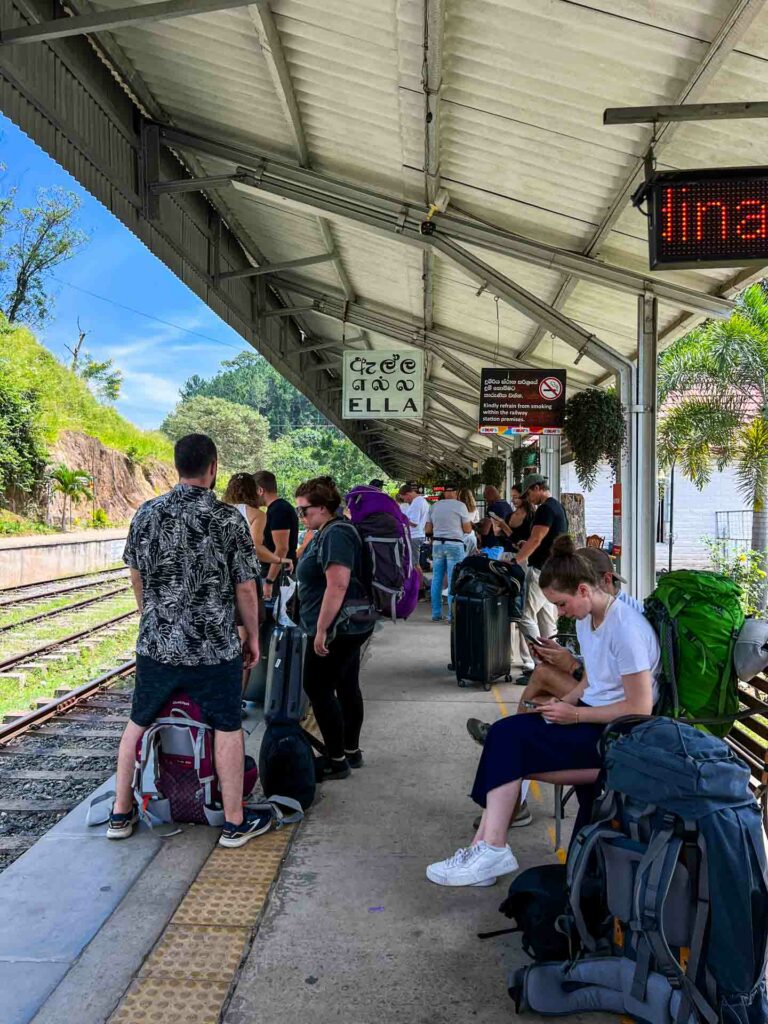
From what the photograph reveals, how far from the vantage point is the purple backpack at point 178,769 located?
369 cm

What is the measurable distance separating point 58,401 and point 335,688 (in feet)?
123

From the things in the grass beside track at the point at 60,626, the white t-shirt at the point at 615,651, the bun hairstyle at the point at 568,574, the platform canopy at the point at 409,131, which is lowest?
the grass beside track at the point at 60,626

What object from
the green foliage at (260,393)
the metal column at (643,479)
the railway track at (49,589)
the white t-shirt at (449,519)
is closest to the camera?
the metal column at (643,479)

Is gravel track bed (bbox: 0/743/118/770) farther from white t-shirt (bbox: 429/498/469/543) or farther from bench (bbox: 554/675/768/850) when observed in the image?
white t-shirt (bbox: 429/498/469/543)

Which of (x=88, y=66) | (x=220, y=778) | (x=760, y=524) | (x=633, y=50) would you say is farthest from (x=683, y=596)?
(x=760, y=524)

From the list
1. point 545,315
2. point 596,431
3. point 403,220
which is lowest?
point 596,431

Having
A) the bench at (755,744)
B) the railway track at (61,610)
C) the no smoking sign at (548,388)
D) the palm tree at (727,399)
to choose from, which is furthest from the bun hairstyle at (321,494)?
the palm tree at (727,399)

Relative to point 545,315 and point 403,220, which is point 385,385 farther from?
point 403,220

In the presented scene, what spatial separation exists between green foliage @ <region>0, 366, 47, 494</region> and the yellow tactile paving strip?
2449 cm

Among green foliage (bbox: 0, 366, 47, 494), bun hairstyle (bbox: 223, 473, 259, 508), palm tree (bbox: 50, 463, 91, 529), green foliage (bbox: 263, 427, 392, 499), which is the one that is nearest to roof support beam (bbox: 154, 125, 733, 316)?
bun hairstyle (bbox: 223, 473, 259, 508)

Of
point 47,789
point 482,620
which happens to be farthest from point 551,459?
point 47,789

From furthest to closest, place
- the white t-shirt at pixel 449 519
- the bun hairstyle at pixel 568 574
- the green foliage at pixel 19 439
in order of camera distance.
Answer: the green foliage at pixel 19 439
the white t-shirt at pixel 449 519
the bun hairstyle at pixel 568 574

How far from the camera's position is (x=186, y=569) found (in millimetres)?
3615

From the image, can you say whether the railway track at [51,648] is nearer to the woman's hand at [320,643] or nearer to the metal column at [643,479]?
the woman's hand at [320,643]
